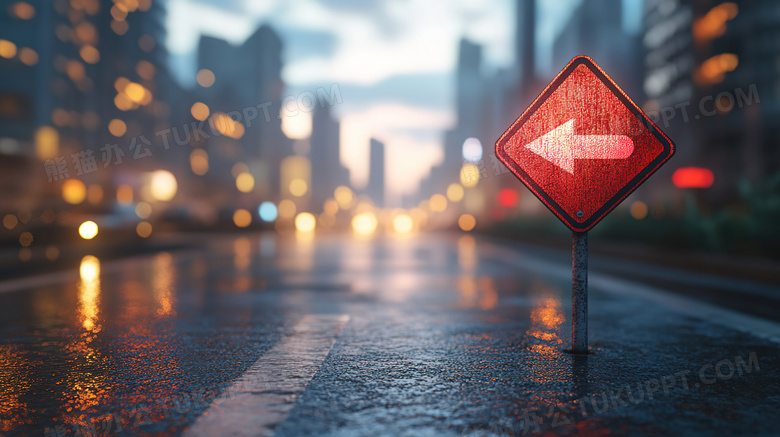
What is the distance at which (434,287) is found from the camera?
11586 mm

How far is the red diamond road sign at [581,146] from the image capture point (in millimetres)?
5453

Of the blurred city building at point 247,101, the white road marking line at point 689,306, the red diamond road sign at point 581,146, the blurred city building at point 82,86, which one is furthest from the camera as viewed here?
the blurred city building at point 247,101

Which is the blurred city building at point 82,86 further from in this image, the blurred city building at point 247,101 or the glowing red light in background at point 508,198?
the blurred city building at point 247,101

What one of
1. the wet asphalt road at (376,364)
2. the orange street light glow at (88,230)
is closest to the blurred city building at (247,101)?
the orange street light glow at (88,230)

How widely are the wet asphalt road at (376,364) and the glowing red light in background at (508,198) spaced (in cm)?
3561

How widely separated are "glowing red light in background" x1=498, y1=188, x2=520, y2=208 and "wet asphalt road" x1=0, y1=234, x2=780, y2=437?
35.6 meters

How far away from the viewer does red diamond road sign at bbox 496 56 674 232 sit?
215 inches

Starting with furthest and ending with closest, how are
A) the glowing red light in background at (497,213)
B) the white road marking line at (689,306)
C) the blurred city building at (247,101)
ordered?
the blurred city building at (247,101) < the glowing red light in background at (497,213) < the white road marking line at (689,306)

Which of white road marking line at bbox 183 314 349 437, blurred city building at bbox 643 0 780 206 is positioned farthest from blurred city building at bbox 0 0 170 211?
blurred city building at bbox 643 0 780 206

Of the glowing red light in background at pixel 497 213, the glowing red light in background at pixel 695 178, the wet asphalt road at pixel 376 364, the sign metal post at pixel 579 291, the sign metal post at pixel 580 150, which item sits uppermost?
the glowing red light in background at pixel 695 178

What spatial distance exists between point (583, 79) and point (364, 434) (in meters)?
3.42

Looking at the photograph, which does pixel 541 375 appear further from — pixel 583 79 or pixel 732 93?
pixel 732 93

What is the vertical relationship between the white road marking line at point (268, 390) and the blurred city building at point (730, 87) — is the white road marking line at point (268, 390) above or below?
below

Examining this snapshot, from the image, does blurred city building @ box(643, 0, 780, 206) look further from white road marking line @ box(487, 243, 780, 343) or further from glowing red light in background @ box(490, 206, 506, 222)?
white road marking line @ box(487, 243, 780, 343)
